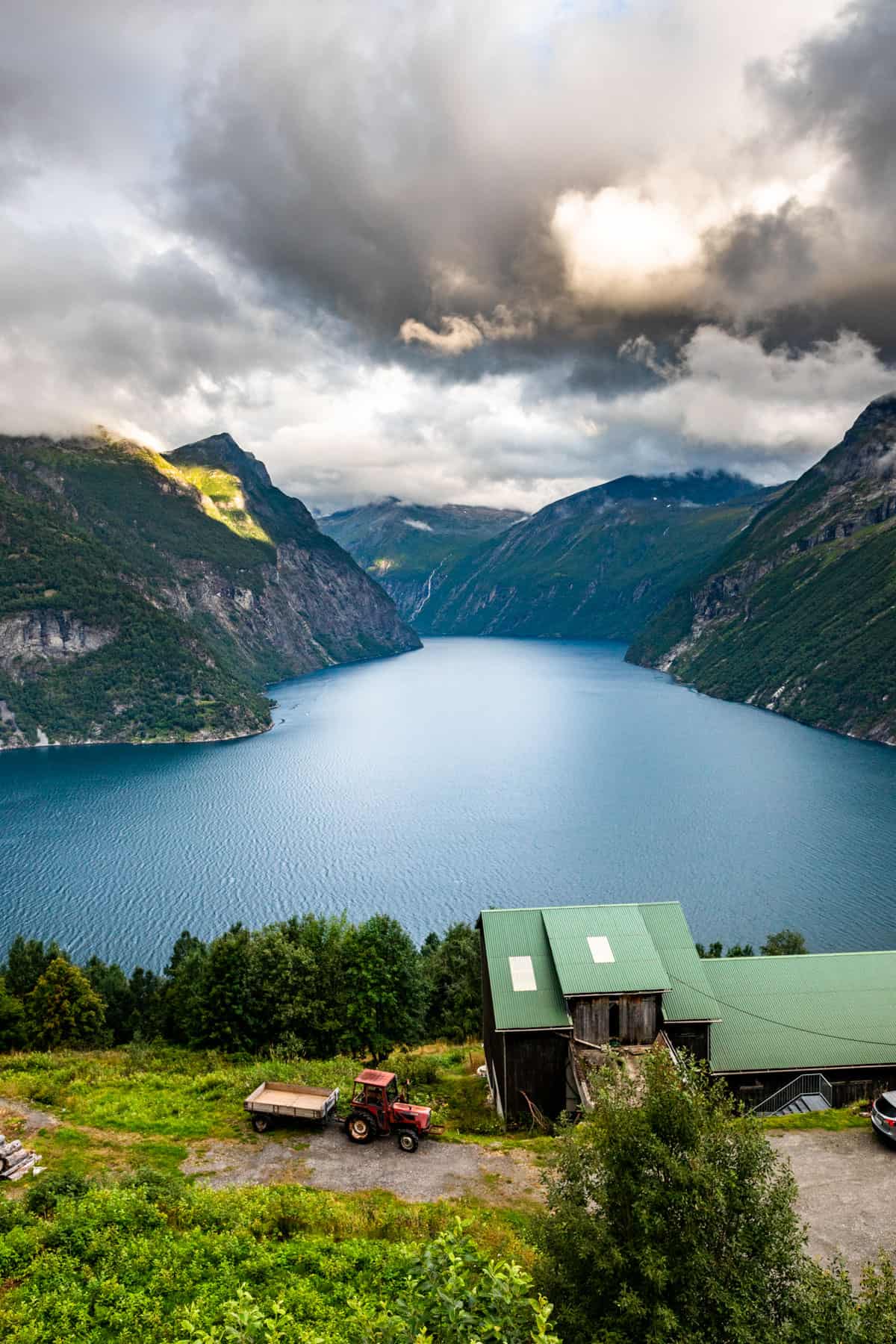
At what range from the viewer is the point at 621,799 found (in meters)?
120

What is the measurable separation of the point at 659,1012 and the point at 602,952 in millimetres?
3044

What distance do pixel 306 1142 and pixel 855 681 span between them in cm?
19650

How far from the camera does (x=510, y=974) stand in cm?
3095

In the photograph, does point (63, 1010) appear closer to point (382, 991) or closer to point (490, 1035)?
point (382, 991)

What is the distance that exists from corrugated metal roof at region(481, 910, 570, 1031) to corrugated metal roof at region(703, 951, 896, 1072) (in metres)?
7.17

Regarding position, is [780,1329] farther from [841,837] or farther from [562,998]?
[841,837]

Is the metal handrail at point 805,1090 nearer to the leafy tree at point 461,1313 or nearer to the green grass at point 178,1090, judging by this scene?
the green grass at point 178,1090

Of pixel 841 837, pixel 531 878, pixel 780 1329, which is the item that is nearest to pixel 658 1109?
pixel 780 1329

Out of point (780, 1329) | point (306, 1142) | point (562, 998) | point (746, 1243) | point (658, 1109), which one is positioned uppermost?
point (658, 1109)

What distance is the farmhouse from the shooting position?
29219mm

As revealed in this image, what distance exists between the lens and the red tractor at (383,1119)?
24.7m

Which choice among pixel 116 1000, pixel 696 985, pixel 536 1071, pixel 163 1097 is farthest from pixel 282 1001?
pixel 696 985

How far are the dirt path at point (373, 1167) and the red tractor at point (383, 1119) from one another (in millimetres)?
303

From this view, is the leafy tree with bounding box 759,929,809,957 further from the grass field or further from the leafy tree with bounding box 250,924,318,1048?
the leafy tree with bounding box 250,924,318,1048
